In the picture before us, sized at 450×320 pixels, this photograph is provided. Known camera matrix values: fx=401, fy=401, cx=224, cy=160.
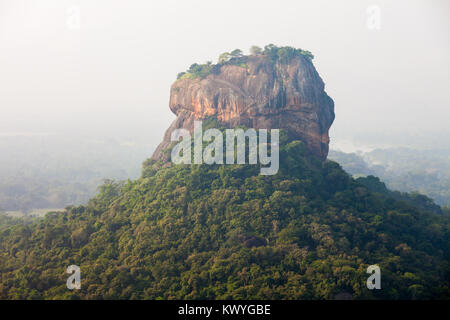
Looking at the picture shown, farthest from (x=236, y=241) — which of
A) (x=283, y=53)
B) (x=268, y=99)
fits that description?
(x=283, y=53)

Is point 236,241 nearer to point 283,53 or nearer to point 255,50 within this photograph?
point 283,53

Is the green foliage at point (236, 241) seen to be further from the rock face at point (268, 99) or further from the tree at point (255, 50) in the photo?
the tree at point (255, 50)

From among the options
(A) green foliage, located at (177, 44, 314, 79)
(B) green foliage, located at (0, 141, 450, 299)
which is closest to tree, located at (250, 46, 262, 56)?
(A) green foliage, located at (177, 44, 314, 79)

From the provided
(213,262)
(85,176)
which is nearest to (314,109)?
(213,262)

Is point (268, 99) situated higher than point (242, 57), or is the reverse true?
point (242, 57)

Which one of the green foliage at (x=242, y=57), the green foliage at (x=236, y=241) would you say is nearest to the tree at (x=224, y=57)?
the green foliage at (x=242, y=57)
